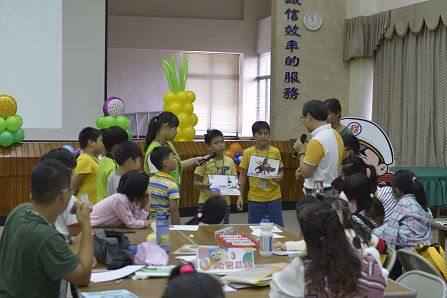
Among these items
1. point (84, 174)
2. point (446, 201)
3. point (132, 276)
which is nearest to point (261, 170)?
point (84, 174)

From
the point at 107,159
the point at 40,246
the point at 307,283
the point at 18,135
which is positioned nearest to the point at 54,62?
the point at 18,135

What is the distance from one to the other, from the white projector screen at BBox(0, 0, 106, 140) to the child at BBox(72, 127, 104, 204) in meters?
3.78

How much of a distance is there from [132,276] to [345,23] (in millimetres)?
7641

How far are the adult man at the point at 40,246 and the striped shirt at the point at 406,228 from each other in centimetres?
200

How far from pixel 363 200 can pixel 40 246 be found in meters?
1.87

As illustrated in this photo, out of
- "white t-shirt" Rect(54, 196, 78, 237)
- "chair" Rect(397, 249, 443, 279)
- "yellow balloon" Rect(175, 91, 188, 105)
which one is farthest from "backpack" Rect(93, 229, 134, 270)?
"yellow balloon" Rect(175, 91, 188, 105)

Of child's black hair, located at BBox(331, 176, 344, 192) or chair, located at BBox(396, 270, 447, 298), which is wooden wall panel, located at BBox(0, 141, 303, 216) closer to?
child's black hair, located at BBox(331, 176, 344, 192)

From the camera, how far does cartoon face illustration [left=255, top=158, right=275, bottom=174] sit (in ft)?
17.7

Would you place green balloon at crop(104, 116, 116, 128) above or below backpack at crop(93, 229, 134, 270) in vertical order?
above

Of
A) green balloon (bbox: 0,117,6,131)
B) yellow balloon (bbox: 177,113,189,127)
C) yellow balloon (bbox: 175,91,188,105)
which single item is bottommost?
green balloon (bbox: 0,117,6,131)

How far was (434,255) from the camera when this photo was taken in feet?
11.7

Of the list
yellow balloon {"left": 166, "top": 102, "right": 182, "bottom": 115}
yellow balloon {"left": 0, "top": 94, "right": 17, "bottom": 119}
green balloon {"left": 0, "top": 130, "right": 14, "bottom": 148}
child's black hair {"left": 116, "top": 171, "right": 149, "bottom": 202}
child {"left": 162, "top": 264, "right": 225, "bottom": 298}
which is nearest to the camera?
child {"left": 162, "top": 264, "right": 225, "bottom": 298}

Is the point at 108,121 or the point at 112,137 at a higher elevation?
the point at 108,121

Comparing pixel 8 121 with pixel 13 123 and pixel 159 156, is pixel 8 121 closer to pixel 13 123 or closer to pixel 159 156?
pixel 13 123
